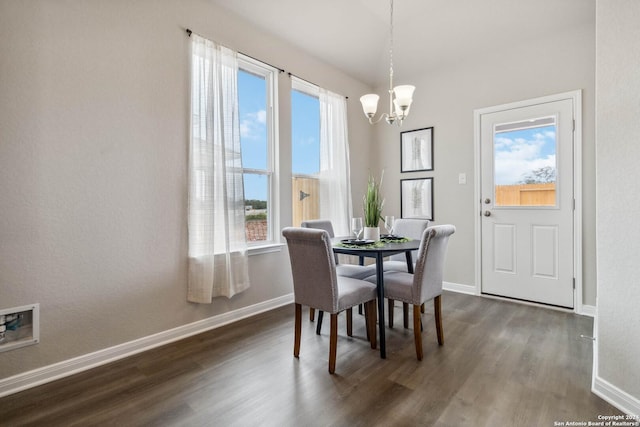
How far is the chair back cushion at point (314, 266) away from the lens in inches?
76.3

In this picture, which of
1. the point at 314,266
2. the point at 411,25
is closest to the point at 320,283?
the point at 314,266

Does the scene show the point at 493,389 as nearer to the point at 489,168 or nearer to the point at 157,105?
the point at 489,168

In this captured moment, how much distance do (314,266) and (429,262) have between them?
0.79 m

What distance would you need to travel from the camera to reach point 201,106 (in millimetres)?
2576

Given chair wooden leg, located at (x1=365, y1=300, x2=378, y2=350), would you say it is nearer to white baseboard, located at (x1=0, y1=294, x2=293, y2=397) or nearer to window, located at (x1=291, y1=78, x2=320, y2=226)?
white baseboard, located at (x1=0, y1=294, x2=293, y2=397)

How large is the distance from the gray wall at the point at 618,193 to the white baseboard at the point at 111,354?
8.49 ft

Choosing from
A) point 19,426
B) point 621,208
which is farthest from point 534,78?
point 19,426

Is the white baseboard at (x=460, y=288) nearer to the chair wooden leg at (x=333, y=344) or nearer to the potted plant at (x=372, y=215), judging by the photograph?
the potted plant at (x=372, y=215)

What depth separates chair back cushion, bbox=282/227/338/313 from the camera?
194cm

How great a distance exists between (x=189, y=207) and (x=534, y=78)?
11.8ft

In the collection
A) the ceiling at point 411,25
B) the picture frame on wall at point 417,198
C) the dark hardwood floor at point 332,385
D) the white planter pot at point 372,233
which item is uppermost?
the ceiling at point 411,25

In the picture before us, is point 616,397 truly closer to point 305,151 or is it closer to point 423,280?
point 423,280

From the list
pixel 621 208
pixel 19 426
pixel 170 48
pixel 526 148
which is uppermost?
pixel 170 48

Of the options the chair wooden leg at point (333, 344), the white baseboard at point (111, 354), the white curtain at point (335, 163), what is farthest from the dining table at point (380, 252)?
the white curtain at point (335, 163)
